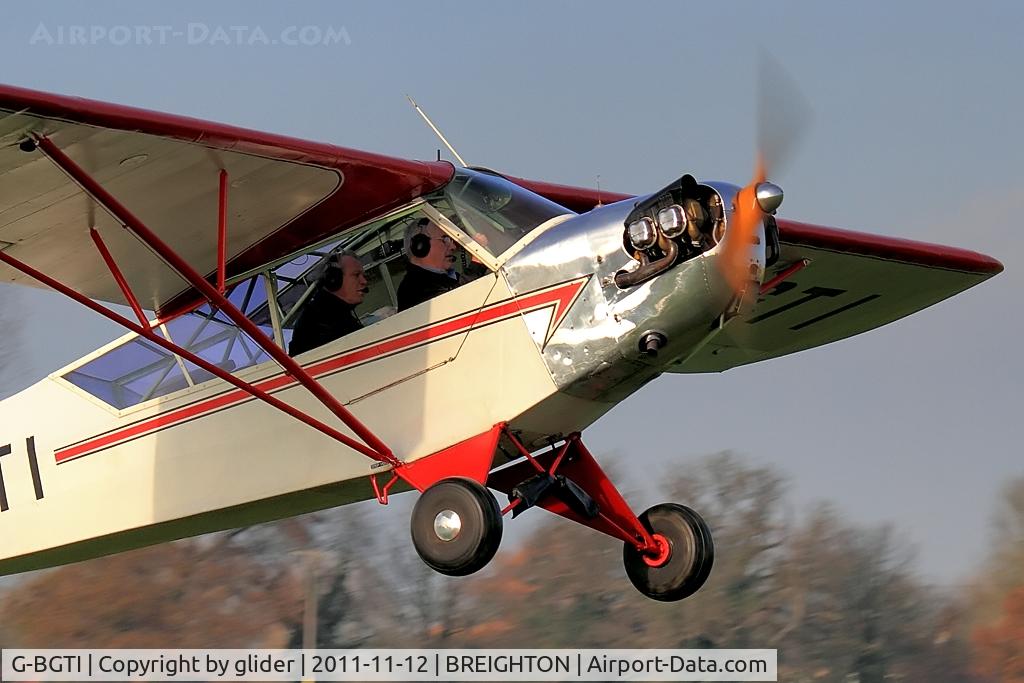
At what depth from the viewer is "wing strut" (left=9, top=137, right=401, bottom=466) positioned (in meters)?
7.16

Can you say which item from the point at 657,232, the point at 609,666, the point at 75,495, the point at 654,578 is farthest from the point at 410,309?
the point at 609,666

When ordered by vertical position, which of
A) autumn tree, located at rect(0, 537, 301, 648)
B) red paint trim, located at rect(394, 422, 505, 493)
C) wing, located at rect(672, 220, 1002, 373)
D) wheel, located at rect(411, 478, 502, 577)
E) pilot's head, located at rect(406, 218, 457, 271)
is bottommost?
wheel, located at rect(411, 478, 502, 577)

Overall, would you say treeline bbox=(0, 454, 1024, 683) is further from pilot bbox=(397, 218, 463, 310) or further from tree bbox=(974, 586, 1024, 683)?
pilot bbox=(397, 218, 463, 310)

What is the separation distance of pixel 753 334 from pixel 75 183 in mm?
4649

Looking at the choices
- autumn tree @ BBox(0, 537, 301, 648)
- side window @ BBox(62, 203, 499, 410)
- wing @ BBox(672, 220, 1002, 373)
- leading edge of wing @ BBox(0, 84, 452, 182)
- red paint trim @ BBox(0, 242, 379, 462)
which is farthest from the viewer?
autumn tree @ BBox(0, 537, 301, 648)

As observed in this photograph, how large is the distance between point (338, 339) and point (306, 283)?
0.41 metres

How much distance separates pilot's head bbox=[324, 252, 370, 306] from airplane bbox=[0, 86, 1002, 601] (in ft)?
0.14

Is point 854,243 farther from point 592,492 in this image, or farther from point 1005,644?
point 1005,644

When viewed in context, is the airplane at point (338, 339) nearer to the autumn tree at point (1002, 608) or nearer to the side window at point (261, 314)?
the side window at point (261, 314)

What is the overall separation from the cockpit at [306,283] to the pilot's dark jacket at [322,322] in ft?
0.14

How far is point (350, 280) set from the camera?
8.06m

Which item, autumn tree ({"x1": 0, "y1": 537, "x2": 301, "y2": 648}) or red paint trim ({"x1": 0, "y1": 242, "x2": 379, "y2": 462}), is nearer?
red paint trim ({"x1": 0, "y1": 242, "x2": 379, "y2": 462})

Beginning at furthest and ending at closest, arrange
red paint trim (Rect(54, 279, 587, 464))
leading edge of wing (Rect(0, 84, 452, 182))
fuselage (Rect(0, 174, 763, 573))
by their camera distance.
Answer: red paint trim (Rect(54, 279, 587, 464))
fuselage (Rect(0, 174, 763, 573))
leading edge of wing (Rect(0, 84, 452, 182))

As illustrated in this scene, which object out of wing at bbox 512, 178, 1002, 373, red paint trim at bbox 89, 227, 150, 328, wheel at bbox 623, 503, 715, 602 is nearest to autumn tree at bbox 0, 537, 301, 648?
wing at bbox 512, 178, 1002, 373
